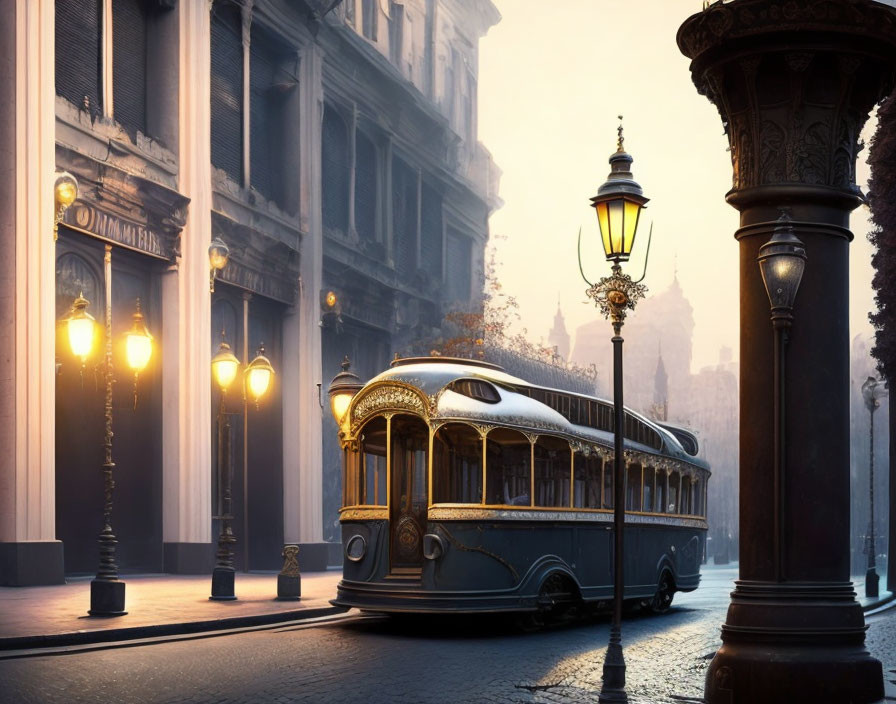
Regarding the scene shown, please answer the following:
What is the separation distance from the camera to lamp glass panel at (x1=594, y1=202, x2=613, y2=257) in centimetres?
1159

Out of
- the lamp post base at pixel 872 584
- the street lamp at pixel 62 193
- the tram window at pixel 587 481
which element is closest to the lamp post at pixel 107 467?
the street lamp at pixel 62 193

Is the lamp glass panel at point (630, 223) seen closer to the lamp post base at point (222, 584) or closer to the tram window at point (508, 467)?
the tram window at point (508, 467)

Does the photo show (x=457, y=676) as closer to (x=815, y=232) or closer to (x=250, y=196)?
(x=815, y=232)

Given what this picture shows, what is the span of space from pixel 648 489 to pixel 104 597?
860 cm

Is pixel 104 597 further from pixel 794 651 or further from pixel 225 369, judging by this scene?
pixel 794 651

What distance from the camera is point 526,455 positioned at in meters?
16.9

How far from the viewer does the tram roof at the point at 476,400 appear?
1648 cm

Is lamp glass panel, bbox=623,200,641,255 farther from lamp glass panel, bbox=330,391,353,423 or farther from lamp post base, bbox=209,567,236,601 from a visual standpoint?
lamp glass panel, bbox=330,391,353,423

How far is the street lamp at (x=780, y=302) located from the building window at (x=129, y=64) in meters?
18.3

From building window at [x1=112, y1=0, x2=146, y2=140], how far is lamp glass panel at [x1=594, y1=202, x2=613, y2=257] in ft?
52.7

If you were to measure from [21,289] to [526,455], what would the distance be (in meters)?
9.51

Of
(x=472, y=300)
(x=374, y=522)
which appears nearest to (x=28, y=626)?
(x=374, y=522)

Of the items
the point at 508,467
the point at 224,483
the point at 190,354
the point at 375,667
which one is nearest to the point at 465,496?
the point at 508,467

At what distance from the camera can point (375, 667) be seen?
12.9 metres
